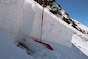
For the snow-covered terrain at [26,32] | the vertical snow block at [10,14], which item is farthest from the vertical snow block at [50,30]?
the vertical snow block at [10,14]

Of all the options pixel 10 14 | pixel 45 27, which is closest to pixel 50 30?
pixel 45 27

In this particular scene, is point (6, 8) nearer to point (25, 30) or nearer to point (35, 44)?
point (25, 30)

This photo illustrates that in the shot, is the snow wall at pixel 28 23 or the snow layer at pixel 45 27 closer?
the snow wall at pixel 28 23

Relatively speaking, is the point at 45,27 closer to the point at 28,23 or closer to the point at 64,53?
the point at 28,23

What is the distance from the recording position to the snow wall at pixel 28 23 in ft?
10.8

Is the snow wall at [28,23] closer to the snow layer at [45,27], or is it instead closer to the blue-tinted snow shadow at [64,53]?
the snow layer at [45,27]

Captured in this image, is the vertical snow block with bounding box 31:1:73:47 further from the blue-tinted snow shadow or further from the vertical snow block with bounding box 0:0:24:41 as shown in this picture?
the vertical snow block with bounding box 0:0:24:41

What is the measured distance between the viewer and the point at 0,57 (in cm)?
209

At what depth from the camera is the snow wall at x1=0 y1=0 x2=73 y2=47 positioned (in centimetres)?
328

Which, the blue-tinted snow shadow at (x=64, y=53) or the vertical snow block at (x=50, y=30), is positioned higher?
the vertical snow block at (x=50, y=30)

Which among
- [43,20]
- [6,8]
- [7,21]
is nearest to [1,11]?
[6,8]

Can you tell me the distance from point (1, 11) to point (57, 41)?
4.61m

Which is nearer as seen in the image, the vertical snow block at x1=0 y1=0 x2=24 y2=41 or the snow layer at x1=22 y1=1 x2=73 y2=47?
the vertical snow block at x1=0 y1=0 x2=24 y2=41

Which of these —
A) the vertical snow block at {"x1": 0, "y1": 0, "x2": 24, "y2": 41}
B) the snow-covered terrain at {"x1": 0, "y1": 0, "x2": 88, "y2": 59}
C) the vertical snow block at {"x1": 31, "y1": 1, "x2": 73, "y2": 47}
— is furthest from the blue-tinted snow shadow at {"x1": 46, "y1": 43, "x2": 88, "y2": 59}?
the vertical snow block at {"x1": 0, "y1": 0, "x2": 24, "y2": 41}
